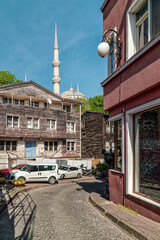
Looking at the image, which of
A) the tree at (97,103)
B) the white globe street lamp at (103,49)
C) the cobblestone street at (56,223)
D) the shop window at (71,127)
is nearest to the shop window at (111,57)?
the white globe street lamp at (103,49)

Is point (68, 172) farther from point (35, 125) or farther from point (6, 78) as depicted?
point (6, 78)

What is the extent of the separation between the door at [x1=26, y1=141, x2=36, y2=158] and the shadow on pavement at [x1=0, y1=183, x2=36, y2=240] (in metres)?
18.3

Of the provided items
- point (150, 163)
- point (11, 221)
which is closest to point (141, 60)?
point (150, 163)

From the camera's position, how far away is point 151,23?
7.25 metres

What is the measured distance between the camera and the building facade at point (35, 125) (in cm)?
2795

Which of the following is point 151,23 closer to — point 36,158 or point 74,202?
point 74,202

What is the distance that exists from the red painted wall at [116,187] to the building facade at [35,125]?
20048 millimetres

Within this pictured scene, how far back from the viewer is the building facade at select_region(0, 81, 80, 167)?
2795 centimetres

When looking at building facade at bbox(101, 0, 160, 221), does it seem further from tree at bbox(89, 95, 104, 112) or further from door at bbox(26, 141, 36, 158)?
tree at bbox(89, 95, 104, 112)

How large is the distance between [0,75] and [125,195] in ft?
144

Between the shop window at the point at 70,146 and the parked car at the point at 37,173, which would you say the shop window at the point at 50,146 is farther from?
the parked car at the point at 37,173

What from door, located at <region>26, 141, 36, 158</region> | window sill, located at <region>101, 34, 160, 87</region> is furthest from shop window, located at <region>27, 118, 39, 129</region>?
window sill, located at <region>101, 34, 160, 87</region>

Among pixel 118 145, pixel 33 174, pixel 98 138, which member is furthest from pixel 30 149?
pixel 118 145

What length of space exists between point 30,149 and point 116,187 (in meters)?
22.3
